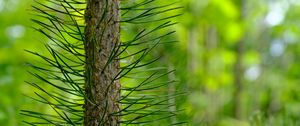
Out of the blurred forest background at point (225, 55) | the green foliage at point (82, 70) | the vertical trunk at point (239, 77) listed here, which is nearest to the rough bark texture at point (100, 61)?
the green foliage at point (82, 70)

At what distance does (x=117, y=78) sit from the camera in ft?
2.19

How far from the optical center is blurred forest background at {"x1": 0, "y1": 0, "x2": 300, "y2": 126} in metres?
2.84

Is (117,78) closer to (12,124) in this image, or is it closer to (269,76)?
(12,124)

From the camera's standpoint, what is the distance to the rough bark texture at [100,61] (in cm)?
65

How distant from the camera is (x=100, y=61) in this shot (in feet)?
2.16

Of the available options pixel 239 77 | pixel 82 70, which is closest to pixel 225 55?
pixel 239 77

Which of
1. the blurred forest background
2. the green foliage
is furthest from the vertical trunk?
the green foliage

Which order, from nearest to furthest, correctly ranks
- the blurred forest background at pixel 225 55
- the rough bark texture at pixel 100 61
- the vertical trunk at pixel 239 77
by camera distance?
the rough bark texture at pixel 100 61 < the blurred forest background at pixel 225 55 < the vertical trunk at pixel 239 77

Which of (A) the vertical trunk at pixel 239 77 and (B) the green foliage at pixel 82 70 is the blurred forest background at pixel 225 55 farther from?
(B) the green foliage at pixel 82 70

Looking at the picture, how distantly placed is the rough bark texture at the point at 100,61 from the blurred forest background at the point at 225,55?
2.47ft

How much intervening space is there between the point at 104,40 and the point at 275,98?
466cm

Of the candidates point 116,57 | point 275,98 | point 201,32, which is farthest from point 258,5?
point 116,57

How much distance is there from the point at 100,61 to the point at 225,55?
374 centimetres

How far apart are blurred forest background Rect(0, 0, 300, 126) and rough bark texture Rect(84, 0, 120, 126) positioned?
29.7 inches
